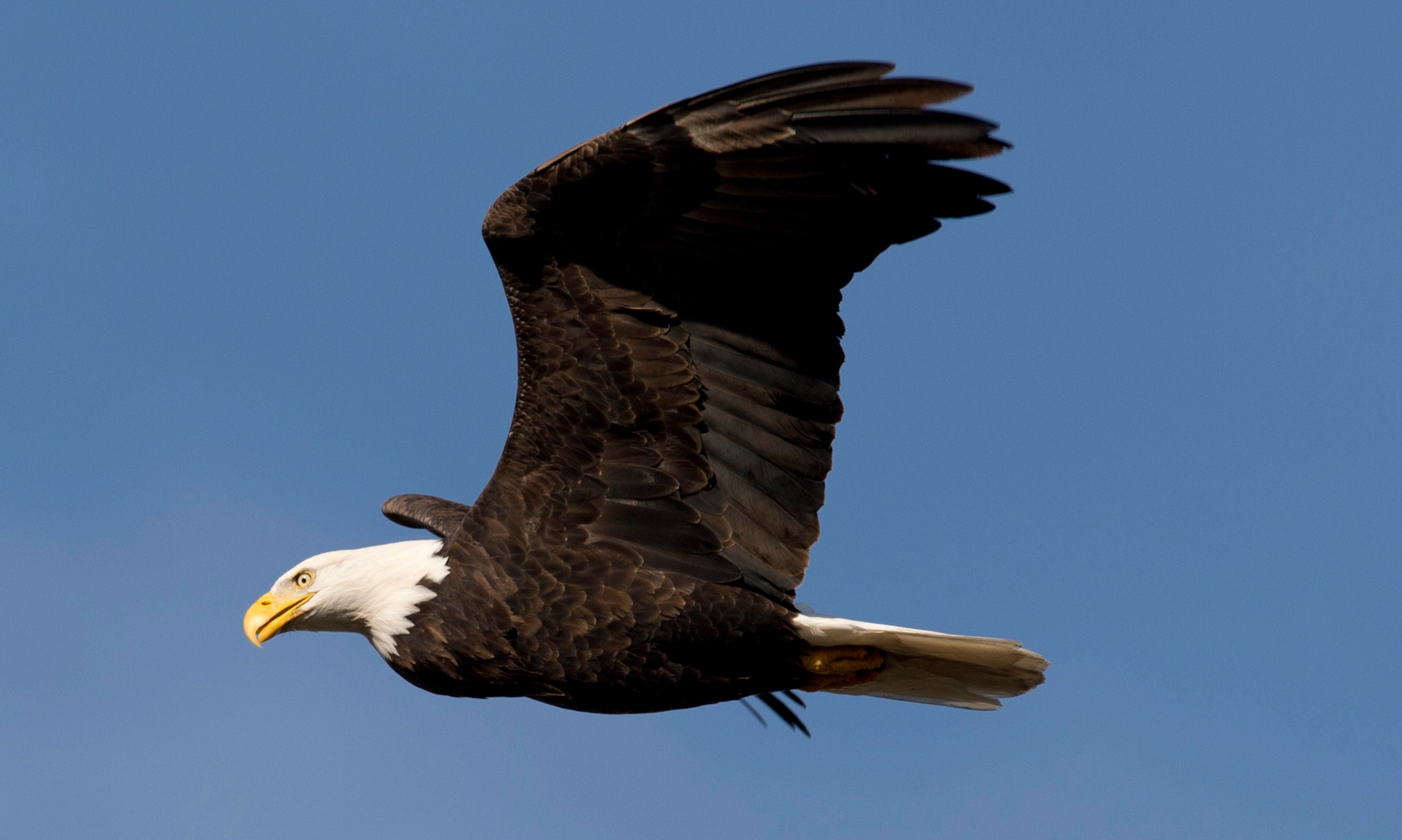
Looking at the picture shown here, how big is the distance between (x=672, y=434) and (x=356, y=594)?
1.59 m

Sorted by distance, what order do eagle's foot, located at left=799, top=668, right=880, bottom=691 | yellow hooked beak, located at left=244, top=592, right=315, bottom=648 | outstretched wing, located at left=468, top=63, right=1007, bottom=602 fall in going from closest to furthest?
outstretched wing, located at left=468, top=63, right=1007, bottom=602, eagle's foot, located at left=799, top=668, right=880, bottom=691, yellow hooked beak, located at left=244, top=592, right=315, bottom=648

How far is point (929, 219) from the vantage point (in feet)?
23.7

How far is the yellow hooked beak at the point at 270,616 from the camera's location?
8.41 meters

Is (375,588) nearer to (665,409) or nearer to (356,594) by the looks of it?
(356,594)

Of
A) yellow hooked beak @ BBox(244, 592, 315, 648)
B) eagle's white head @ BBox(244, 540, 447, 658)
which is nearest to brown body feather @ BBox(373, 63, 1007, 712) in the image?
eagle's white head @ BBox(244, 540, 447, 658)

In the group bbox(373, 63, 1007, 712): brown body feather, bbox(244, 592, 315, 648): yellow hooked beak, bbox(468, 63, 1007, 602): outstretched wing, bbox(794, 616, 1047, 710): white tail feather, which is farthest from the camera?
bbox(244, 592, 315, 648): yellow hooked beak

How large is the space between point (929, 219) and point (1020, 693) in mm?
2132

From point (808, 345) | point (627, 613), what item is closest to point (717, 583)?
point (627, 613)

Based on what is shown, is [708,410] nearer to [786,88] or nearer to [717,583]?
[717,583]

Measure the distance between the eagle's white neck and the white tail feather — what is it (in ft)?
5.11

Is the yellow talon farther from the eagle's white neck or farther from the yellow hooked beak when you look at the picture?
the yellow hooked beak

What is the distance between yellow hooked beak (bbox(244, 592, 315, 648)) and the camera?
27.6ft

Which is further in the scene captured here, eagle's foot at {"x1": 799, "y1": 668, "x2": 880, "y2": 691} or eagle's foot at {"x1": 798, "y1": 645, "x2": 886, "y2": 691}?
eagle's foot at {"x1": 799, "y1": 668, "x2": 880, "y2": 691}

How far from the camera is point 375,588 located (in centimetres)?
820
